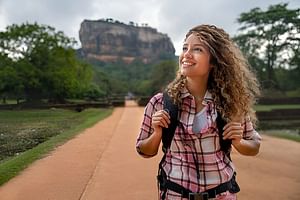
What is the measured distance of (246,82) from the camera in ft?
5.24

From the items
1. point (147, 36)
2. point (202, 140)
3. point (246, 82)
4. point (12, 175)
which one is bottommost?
point (12, 175)

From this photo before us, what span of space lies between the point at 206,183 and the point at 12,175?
554 cm

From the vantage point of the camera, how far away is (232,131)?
4.57ft

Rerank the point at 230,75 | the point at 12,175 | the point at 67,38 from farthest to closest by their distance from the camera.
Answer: the point at 67,38 < the point at 12,175 < the point at 230,75

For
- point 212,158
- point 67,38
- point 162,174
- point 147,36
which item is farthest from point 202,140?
point 147,36

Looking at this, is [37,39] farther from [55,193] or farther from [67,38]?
[55,193]

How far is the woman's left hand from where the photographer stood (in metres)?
1.39

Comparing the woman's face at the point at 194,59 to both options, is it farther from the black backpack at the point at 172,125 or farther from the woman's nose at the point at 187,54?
the black backpack at the point at 172,125

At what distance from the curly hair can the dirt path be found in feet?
12.0

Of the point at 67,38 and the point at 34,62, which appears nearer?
the point at 34,62

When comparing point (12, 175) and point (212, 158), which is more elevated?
point (212, 158)

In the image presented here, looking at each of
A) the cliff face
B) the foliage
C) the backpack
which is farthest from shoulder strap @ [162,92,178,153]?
the cliff face

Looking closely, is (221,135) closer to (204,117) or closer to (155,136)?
(204,117)

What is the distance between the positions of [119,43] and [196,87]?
345 ft
